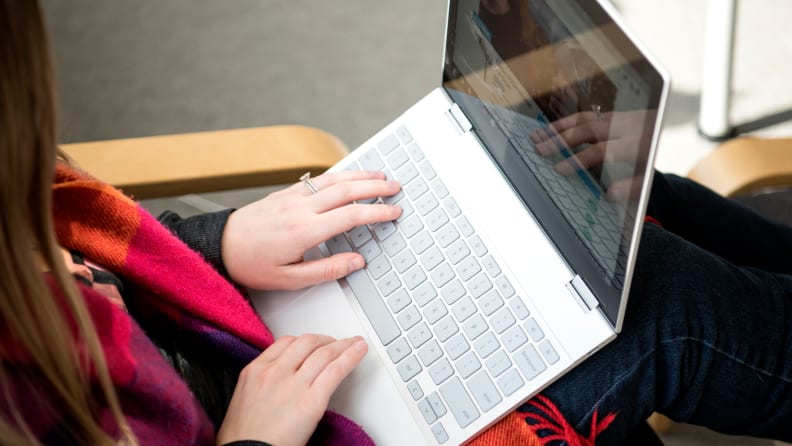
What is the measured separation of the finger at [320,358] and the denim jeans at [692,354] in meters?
0.18

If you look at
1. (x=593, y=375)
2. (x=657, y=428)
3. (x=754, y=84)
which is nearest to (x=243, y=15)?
(x=754, y=84)

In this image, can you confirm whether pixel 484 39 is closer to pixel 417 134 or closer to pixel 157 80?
pixel 417 134

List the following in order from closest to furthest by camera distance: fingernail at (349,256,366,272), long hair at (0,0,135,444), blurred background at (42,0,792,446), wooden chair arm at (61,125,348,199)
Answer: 1. long hair at (0,0,135,444)
2. fingernail at (349,256,366,272)
3. wooden chair arm at (61,125,348,199)
4. blurred background at (42,0,792,446)

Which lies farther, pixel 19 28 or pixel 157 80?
pixel 157 80

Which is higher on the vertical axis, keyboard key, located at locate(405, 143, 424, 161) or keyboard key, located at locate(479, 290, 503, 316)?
keyboard key, located at locate(405, 143, 424, 161)

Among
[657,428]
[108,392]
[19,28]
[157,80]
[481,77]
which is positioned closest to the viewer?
[19,28]

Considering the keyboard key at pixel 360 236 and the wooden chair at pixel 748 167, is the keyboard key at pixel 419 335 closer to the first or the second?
the keyboard key at pixel 360 236

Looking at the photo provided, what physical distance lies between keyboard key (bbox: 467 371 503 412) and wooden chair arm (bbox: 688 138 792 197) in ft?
1.14

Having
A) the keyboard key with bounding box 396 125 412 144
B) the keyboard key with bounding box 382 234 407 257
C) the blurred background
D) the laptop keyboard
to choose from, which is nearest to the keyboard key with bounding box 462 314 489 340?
the laptop keyboard

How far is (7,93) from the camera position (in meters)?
0.47

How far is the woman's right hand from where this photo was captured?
66 cm

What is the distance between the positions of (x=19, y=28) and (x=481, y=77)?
1.44ft

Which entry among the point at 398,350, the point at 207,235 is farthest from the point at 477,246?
the point at 207,235

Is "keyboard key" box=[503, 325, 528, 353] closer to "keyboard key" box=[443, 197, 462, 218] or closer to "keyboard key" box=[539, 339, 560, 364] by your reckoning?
"keyboard key" box=[539, 339, 560, 364]
